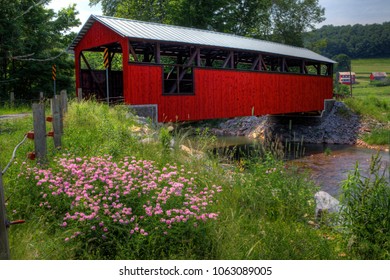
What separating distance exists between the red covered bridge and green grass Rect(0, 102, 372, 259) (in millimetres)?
5005

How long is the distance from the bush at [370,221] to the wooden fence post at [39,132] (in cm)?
355

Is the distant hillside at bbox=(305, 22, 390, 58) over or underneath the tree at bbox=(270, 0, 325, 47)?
underneath

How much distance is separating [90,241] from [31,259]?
49 centimetres

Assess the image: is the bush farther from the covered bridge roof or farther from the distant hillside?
the covered bridge roof

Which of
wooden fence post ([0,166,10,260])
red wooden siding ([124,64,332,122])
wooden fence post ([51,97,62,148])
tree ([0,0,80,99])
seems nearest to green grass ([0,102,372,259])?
wooden fence post ([51,97,62,148])

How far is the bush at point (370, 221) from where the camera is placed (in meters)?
3.54

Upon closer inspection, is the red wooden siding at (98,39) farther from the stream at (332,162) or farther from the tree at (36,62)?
the stream at (332,162)

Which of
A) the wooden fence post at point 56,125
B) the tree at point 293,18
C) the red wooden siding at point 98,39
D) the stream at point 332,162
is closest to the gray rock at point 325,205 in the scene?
the wooden fence post at point 56,125

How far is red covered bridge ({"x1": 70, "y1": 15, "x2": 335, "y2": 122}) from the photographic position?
11.6m

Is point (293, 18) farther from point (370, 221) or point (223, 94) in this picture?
point (370, 221)

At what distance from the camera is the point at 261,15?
33.6 meters

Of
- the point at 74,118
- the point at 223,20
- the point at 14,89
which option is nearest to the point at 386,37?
the point at 74,118

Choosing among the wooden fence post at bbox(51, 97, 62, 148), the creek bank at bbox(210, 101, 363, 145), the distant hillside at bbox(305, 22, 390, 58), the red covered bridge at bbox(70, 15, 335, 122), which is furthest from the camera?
the creek bank at bbox(210, 101, 363, 145)

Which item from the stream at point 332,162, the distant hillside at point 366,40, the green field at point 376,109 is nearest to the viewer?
Result: the distant hillside at point 366,40
